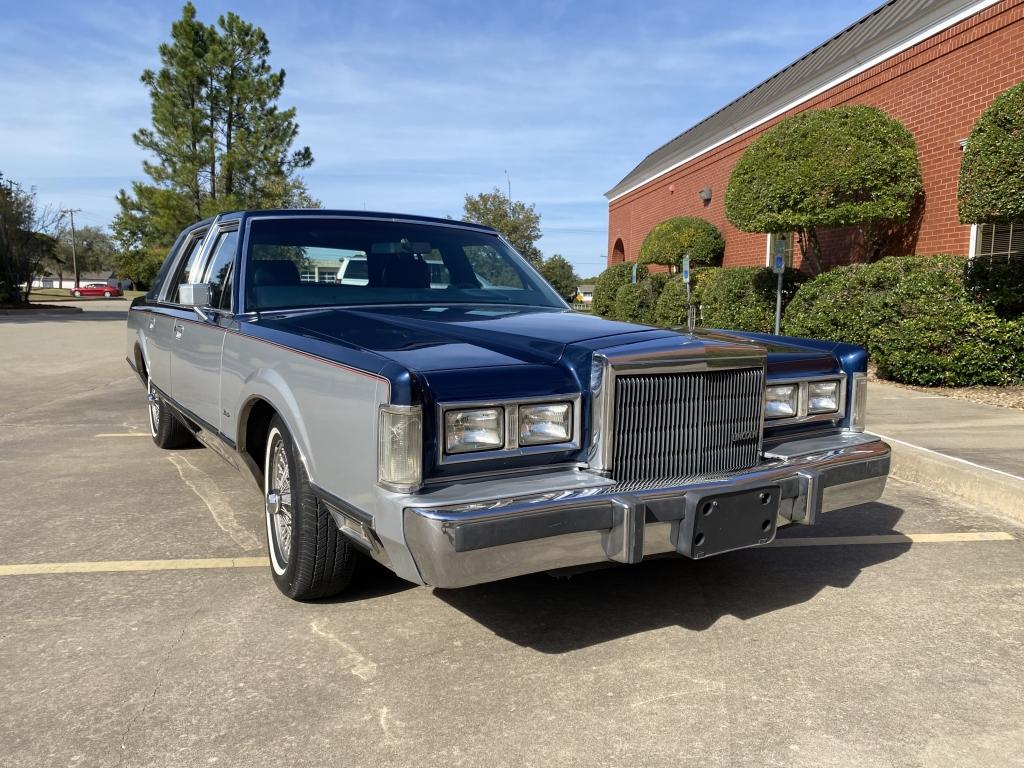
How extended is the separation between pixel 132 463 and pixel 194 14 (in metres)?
31.2

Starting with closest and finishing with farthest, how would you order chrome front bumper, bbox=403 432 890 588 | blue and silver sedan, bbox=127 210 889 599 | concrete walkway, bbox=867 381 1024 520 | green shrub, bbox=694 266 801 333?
chrome front bumper, bbox=403 432 890 588
blue and silver sedan, bbox=127 210 889 599
concrete walkway, bbox=867 381 1024 520
green shrub, bbox=694 266 801 333

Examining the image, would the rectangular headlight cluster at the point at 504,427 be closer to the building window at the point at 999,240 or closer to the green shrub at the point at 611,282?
the building window at the point at 999,240

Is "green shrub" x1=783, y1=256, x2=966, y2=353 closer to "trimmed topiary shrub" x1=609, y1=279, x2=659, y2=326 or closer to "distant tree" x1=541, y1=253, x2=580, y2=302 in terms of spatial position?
"trimmed topiary shrub" x1=609, y1=279, x2=659, y2=326

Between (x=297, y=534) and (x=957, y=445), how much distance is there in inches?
210

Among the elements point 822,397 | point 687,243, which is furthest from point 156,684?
point 687,243

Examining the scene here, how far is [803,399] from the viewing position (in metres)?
3.75

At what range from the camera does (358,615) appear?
3.44 meters

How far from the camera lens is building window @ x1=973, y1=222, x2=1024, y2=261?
35.4 ft

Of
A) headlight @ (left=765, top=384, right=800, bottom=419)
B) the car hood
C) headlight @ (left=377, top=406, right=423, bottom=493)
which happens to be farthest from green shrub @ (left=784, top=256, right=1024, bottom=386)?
headlight @ (left=377, top=406, right=423, bottom=493)

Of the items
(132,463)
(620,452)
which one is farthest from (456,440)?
(132,463)

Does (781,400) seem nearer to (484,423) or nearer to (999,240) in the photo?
(484,423)

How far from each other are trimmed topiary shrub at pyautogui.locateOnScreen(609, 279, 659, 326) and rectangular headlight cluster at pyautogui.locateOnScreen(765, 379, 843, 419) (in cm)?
1724

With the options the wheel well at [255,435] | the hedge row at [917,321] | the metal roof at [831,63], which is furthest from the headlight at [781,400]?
the metal roof at [831,63]

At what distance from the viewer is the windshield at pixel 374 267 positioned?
14.0ft
